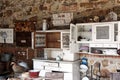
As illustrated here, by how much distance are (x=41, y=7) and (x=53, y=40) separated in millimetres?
923

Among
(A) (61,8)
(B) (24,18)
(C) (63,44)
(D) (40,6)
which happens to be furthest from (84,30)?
(B) (24,18)

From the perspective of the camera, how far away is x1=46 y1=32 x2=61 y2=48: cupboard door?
4.79 meters

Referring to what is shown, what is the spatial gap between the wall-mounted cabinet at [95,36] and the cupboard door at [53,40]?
A: 54cm

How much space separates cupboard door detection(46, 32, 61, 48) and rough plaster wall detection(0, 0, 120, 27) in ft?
1.62

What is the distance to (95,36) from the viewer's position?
A: 162 inches

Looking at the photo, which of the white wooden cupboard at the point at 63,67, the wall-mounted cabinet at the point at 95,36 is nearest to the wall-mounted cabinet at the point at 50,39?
the wall-mounted cabinet at the point at 95,36

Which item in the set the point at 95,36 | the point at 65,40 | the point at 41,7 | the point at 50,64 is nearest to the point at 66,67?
the point at 50,64

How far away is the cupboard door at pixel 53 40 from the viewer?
4.79 metres

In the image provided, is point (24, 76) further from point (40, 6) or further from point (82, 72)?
point (40, 6)

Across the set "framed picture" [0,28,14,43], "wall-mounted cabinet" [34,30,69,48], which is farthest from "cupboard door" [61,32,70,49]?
"framed picture" [0,28,14,43]

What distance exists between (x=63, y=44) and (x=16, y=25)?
161cm

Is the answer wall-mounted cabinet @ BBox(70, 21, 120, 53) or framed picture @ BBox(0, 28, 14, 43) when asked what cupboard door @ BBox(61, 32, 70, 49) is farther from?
framed picture @ BBox(0, 28, 14, 43)

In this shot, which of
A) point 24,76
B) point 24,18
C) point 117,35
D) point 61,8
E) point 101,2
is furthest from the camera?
point 24,18

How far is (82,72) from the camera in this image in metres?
4.50
